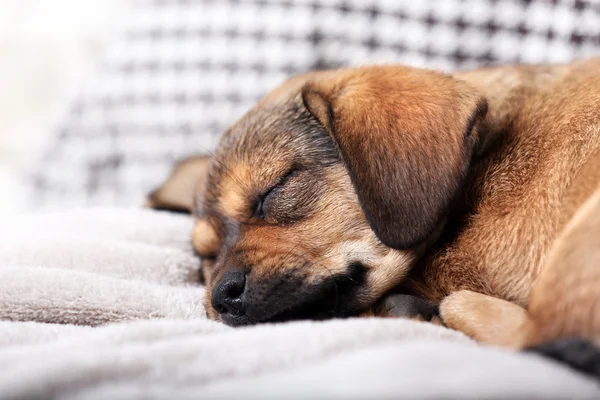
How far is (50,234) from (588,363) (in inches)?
52.8

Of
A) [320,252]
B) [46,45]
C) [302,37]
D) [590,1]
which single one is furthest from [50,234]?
[590,1]

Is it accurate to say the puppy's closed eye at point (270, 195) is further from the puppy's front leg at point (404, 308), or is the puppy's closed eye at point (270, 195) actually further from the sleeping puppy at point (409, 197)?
the puppy's front leg at point (404, 308)

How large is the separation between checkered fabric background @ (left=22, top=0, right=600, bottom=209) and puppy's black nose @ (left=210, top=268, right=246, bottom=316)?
1.16 m

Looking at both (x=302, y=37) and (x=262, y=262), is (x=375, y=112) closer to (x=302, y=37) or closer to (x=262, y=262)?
(x=262, y=262)

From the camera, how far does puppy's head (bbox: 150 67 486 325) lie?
53.1 inches

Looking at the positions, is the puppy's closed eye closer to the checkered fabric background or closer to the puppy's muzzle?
the puppy's muzzle

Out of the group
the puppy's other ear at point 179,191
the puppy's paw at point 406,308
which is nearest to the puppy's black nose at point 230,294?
the puppy's paw at point 406,308

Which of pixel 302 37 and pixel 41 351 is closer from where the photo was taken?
pixel 41 351

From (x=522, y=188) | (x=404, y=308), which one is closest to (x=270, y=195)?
(x=404, y=308)

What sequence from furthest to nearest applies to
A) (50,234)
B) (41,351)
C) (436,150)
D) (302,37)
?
(302,37), (50,234), (436,150), (41,351)

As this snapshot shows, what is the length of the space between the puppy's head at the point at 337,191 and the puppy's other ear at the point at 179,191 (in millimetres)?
525

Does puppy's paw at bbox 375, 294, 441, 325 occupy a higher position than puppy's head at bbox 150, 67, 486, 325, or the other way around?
puppy's head at bbox 150, 67, 486, 325

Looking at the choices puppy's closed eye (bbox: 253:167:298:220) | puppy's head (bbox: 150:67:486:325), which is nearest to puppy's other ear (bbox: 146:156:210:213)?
puppy's head (bbox: 150:67:486:325)

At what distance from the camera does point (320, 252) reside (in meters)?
1.42
